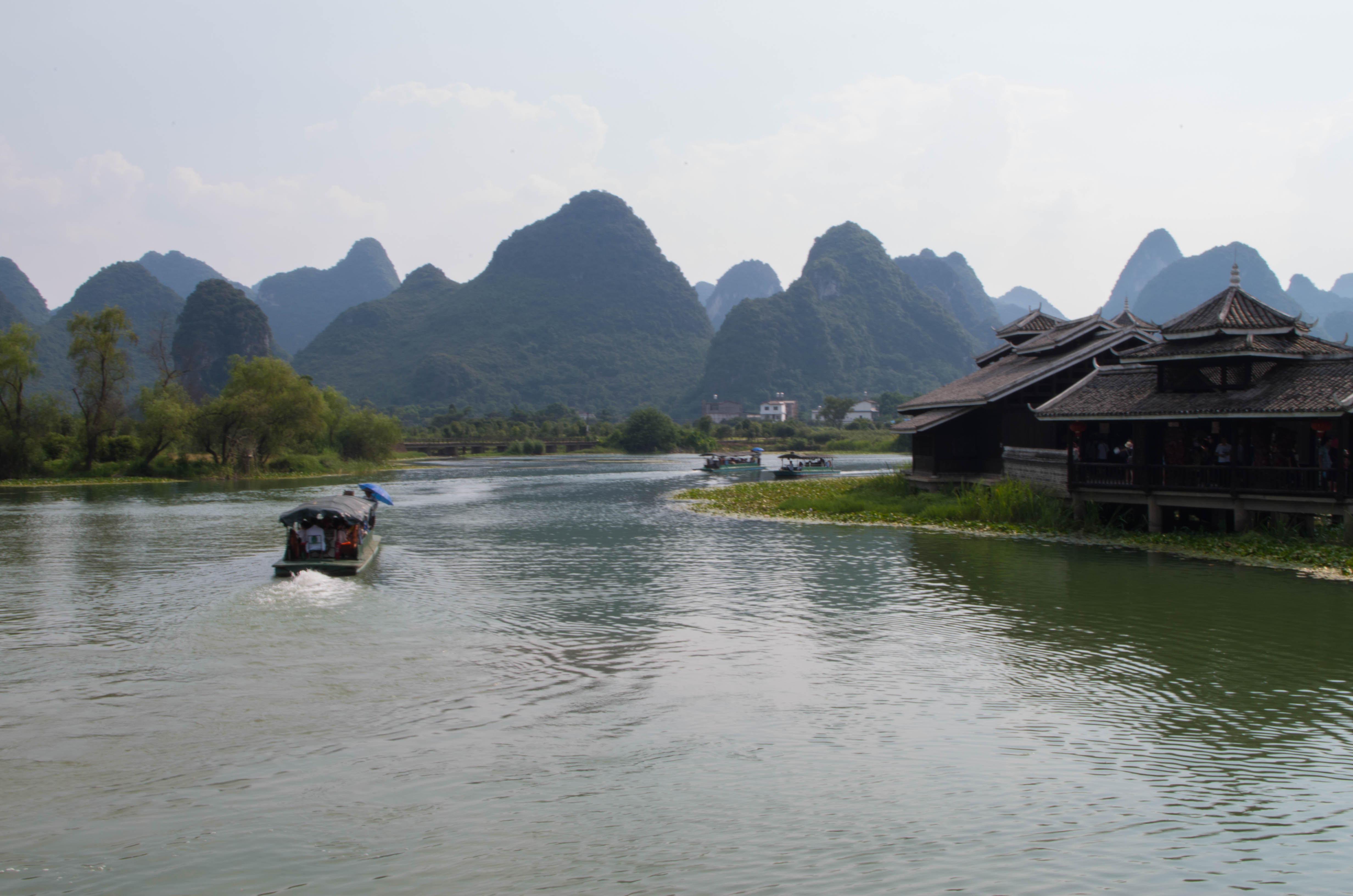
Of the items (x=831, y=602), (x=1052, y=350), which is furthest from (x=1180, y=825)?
(x=1052, y=350)

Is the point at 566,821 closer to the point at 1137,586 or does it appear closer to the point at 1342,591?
the point at 1137,586

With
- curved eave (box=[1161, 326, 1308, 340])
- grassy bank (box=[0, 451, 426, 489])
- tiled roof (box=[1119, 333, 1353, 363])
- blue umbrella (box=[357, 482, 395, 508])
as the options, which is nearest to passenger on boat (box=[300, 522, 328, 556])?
blue umbrella (box=[357, 482, 395, 508])

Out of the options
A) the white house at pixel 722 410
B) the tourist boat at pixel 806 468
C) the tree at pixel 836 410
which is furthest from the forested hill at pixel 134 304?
the tourist boat at pixel 806 468

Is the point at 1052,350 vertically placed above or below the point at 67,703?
above

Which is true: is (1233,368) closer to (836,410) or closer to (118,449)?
(118,449)

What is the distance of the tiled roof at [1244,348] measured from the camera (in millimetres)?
20875

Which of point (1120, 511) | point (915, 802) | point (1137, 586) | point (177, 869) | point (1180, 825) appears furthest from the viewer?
point (1120, 511)

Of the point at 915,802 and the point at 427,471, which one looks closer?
the point at 915,802

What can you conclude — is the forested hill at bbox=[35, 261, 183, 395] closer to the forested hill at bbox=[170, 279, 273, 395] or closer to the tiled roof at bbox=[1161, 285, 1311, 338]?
the forested hill at bbox=[170, 279, 273, 395]

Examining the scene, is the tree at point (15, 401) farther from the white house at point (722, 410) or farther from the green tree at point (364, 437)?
the white house at point (722, 410)

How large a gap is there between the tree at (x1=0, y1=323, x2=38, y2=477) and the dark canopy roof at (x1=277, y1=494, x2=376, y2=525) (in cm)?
4671

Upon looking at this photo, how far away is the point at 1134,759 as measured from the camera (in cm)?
888

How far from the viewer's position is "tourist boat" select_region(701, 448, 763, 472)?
6675cm

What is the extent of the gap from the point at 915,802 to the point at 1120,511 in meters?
19.3
